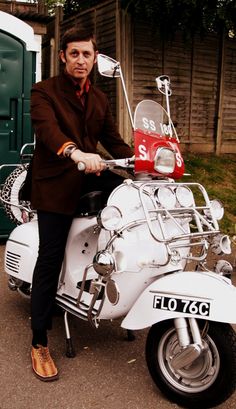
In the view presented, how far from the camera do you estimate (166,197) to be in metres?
2.80

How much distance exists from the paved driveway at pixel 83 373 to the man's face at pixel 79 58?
1664mm

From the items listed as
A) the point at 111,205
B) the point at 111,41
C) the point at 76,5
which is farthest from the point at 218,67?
the point at 111,205

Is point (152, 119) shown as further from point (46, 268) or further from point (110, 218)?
point (46, 268)

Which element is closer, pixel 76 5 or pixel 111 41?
pixel 111 41

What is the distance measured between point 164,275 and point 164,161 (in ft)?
1.95

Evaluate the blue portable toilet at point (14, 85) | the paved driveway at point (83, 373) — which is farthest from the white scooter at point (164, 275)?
the blue portable toilet at point (14, 85)

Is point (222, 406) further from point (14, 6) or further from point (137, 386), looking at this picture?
point (14, 6)

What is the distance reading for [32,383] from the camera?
2912 mm

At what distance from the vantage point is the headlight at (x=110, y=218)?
103 inches

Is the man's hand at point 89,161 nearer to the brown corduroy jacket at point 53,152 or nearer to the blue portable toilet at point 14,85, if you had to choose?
the brown corduroy jacket at point 53,152

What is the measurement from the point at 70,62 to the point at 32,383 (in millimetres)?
1768

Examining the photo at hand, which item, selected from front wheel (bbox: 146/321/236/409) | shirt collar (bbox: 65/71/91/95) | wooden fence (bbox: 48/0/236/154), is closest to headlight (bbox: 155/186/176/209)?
front wheel (bbox: 146/321/236/409)

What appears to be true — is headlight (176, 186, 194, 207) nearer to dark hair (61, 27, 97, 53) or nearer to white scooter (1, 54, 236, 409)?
white scooter (1, 54, 236, 409)

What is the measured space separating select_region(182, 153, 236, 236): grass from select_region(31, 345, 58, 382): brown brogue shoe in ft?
14.7
